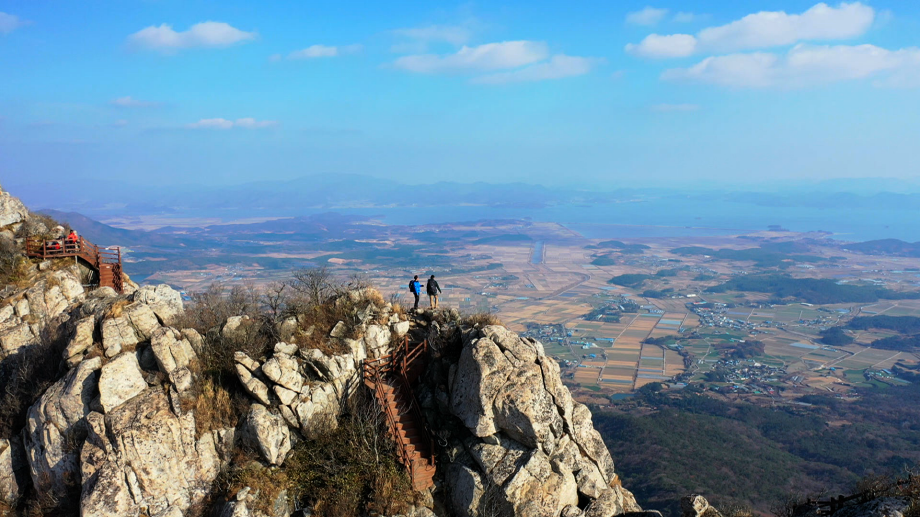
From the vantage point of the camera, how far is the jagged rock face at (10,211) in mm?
24000

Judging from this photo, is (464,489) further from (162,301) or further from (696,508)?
(162,301)

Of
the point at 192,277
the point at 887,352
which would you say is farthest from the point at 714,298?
the point at 192,277

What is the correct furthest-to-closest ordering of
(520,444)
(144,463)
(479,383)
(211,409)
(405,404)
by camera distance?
(405,404)
(479,383)
(211,409)
(520,444)
(144,463)

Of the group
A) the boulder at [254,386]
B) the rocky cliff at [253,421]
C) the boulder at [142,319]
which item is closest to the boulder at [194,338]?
the rocky cliff at [253,421]

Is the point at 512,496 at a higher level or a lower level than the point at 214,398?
lower

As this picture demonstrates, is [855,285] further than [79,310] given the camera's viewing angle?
Yes

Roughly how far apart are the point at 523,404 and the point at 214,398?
28.5 ft

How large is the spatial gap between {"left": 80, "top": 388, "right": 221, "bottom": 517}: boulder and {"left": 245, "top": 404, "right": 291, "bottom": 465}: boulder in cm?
111

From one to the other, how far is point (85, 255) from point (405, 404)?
1678 centimetres

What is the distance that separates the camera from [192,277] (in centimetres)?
11912

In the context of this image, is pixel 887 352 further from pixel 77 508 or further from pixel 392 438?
pixel 77 508

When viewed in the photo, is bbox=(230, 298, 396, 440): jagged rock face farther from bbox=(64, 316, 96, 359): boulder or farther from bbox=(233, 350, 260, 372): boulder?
bbox=(64, 316, 96, 359): boulder

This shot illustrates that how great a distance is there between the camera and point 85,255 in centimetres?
2331

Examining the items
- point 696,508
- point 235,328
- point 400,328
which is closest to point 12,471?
point 235,328
